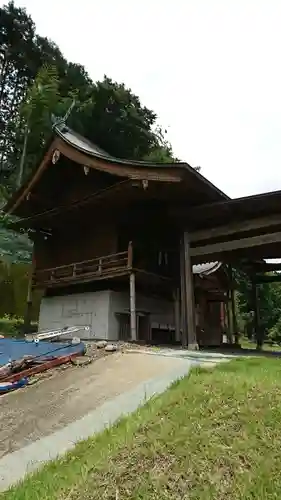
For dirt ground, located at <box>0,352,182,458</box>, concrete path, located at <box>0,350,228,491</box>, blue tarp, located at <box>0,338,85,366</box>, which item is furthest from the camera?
blue tarp, located at <box>0,338,85,366</box>

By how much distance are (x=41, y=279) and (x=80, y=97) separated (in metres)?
20.2

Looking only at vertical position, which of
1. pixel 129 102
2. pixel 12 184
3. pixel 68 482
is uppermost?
pixel 129 102

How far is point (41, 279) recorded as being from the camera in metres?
15.1

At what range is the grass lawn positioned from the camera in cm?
324

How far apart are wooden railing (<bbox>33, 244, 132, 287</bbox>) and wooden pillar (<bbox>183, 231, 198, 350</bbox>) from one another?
1.53m

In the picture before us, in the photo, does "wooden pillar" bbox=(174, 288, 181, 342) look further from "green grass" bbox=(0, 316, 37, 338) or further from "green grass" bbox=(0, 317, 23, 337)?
"green grass" bbox=(0, 317, 23, 337)

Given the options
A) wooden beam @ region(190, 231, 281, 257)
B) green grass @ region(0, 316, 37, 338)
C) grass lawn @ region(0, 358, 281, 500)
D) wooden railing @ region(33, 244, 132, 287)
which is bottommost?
grass lawn @ region(0, 358, 281, 500)

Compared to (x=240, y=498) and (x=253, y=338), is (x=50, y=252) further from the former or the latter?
(x=253, y=338)

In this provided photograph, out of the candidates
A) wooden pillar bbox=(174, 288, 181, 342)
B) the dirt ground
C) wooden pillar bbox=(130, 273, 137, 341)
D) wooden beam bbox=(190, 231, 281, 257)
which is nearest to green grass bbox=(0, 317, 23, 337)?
wooden pillar bbox=(174, 288, 181, 342)

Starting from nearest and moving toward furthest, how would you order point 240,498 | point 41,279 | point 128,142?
point 240,498 < point 41,279 < point 128,142

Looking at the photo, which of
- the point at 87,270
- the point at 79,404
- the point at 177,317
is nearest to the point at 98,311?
the point at 87,270

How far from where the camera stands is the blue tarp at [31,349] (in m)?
8.76

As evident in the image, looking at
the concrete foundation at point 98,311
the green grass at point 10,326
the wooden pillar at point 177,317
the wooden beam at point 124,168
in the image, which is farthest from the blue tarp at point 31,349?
the green grass at point 10,326

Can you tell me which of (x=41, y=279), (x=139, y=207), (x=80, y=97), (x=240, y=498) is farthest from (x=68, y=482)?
(x=80, y=97)
